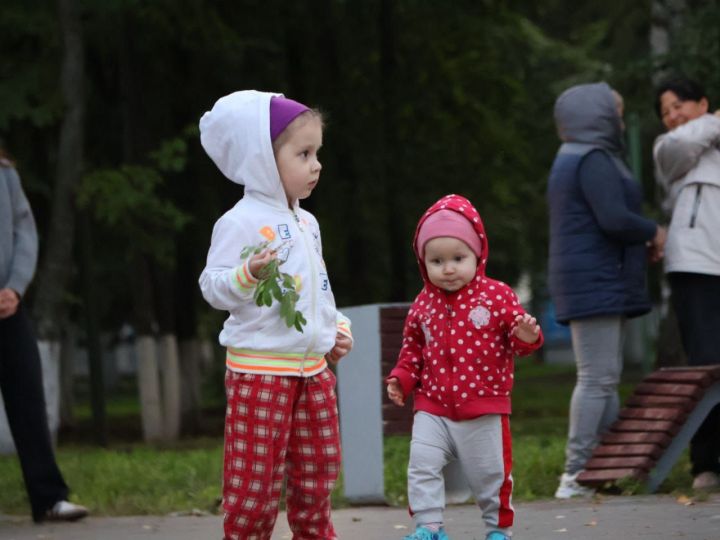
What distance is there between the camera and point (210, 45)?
19812 mm

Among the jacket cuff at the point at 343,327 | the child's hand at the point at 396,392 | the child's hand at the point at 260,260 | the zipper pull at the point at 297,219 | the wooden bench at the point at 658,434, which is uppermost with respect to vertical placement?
the zipper pull at the point at 297,219

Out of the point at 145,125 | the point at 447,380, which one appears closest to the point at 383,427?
the point at 447,380

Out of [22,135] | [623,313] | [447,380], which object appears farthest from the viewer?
[22,135]

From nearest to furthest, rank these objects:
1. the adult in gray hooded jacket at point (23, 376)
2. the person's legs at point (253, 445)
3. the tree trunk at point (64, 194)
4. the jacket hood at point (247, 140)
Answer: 1. the person's legs at point (253, 445)
2. the jacket hood at point (247, 140)
3. the adult in gray hooded jacket at point (23, 376)
4. the tree trunk at point (64, 194)

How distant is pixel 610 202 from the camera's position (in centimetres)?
814

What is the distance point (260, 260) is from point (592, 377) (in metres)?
3.53

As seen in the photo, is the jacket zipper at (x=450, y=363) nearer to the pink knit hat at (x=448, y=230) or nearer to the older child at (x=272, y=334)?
the pink knit hat at (x=448, y=230)

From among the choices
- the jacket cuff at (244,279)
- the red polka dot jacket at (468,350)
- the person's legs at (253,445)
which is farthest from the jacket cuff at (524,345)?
the jacket cuff at (244,279)

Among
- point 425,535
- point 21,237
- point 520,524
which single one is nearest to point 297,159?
point 425,535

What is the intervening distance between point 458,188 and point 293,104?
1723cm

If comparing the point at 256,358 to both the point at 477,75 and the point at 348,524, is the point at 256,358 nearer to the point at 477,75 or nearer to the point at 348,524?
the point at 348,524

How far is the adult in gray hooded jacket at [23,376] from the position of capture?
770 cm

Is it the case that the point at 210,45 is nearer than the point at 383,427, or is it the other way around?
the point at 383,427

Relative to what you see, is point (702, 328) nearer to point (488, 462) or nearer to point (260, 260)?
point (488, 462)
